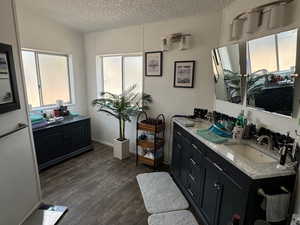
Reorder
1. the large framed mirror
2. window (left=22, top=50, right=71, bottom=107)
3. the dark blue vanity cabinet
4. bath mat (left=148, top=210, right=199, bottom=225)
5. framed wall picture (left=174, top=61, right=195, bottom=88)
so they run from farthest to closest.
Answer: window (left=22, top=50, right=71, bottom=107)
the dark blue vanity cabinet
framed wall picture (left=174, top=61, right=195, bottom=88)
bath mat (left=148, top=210, right=199, bottom=225)
the large framed mirror

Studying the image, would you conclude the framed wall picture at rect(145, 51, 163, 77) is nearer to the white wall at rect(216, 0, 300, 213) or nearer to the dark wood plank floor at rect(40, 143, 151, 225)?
the white wall at rect(216, 0, 300, 213)

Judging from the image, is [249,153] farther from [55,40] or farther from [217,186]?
[55,40]

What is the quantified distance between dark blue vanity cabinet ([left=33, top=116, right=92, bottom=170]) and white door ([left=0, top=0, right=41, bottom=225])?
0.87 meters

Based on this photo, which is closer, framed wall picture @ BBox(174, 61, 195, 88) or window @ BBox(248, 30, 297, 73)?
window @ BBox(248, 30, 297, 73)

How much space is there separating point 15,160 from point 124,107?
70.1 inches

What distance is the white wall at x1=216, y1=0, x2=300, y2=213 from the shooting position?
1.40 metres

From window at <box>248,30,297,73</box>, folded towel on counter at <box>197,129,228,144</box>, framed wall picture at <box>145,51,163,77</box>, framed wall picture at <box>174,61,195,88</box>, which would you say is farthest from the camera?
framed wall picture at <box>145,51,163,77</box>

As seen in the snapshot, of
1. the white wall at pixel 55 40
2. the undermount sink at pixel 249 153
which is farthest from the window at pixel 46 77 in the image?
the undermount sink at pixel 249 153

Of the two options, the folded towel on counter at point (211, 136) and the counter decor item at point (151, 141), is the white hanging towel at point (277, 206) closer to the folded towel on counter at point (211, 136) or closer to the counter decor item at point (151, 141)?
the folded towel on counter at point (211, 136)

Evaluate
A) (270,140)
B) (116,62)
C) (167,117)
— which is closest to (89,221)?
(167,117)

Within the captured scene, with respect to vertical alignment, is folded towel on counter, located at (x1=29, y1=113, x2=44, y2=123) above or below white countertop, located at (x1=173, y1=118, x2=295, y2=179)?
above

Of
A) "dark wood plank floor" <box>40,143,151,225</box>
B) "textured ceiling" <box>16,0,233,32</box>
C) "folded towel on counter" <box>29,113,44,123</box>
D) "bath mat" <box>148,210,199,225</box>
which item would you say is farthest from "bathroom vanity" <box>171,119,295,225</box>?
"folded towel on counter" <box>29,113,44,123</box>

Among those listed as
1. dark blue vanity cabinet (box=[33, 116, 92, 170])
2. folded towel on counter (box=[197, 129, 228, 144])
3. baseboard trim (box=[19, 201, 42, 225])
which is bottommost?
baseboard trim (box=[19, 201, 42, 225])

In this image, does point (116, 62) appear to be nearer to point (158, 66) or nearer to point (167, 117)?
point (158, 66)
